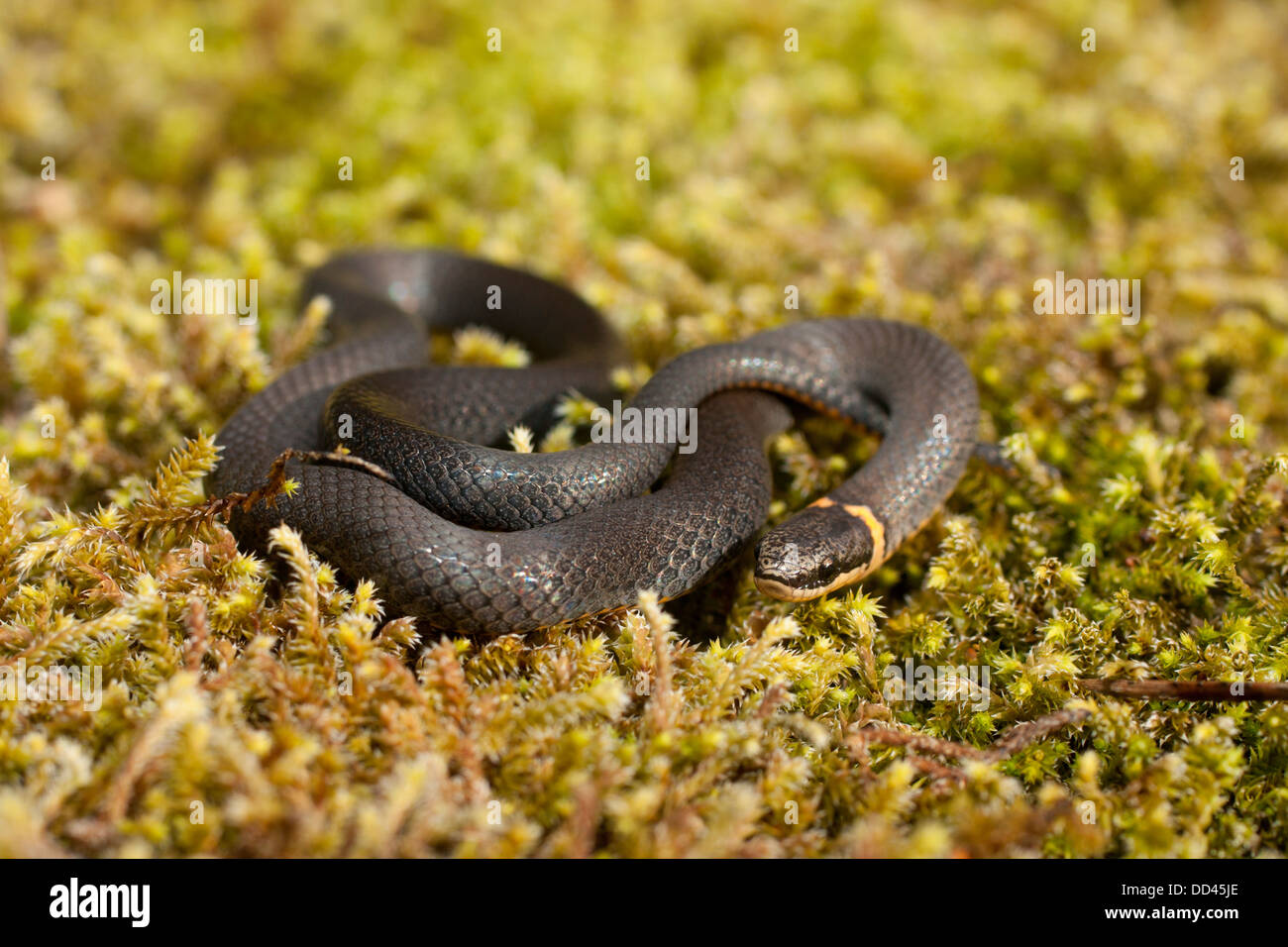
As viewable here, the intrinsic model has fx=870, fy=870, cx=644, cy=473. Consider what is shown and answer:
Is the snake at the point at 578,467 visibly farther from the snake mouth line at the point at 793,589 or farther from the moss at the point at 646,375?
the moss at the point at 646,375

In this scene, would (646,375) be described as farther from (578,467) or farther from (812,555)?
(812,555)

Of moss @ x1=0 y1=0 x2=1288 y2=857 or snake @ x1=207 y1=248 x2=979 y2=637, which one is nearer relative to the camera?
moss @ x1=0 y1=0 x2=1288 y2=857

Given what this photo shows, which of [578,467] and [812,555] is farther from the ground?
[578,467]

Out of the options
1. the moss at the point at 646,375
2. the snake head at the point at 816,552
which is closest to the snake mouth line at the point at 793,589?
the snake head at the point at 816,552

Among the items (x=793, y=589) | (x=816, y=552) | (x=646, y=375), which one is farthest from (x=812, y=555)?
(x=646, y=375)

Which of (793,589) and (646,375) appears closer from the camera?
(793,589)

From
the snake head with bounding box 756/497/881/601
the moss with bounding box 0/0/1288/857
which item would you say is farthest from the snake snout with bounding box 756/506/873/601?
the moss with bounding box 0/0/1288/857

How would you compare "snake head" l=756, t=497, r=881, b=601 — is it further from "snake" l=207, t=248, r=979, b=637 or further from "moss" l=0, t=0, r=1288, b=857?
"moss" l=0, t=0, r=1288, b=857
